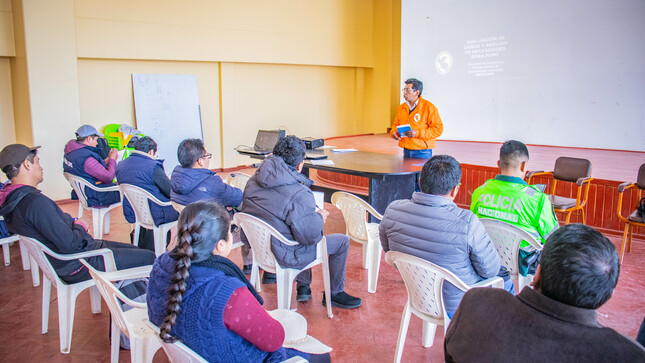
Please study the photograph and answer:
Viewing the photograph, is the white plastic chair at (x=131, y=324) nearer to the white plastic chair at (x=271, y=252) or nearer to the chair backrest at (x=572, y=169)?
the white plastic chair at (x=271, y=252)

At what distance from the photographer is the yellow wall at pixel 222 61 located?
21.5 ft

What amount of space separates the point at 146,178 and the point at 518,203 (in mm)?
2821

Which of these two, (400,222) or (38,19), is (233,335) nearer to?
(400,222)

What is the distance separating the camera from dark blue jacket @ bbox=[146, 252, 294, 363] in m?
1.62

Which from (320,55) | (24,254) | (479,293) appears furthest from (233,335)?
(320,55)

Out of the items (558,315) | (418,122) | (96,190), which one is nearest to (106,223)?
(96,190)

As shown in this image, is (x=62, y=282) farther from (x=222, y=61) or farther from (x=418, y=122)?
(x=222, y=61)

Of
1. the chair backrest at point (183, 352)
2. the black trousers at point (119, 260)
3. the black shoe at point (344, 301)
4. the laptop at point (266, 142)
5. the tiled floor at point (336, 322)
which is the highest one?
the laptop at point (266, 142)

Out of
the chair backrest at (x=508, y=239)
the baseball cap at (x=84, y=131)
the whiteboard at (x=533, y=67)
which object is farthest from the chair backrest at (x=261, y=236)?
the whiteboard at (x=533, y=67)

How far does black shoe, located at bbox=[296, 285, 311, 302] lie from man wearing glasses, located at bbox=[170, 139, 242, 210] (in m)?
0.84

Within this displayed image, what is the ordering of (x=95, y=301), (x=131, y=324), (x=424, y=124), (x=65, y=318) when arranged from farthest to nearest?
(x=424, y=124)
(x=95, y=301)
(x=65, y=318)
(x=131, y=324)

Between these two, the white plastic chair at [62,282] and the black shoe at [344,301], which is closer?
the white plastic chair at [62,282]

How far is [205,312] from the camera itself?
161 cm

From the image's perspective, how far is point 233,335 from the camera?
168cm
